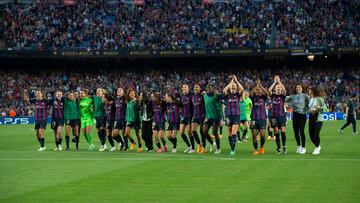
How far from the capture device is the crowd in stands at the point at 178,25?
62469mm

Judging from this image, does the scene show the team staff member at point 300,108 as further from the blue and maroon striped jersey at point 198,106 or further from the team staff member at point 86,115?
the team staff member at point 86,115

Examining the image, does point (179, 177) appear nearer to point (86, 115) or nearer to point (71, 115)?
point (86, 115)

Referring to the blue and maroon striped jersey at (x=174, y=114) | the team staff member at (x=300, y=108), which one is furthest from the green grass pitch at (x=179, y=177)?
the blue and maroon striped jersey at (x=174, y=114)

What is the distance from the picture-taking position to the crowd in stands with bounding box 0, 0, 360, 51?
6247 centimetres

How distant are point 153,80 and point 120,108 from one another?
3779 centimetres

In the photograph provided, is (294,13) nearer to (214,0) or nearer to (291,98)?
(214,0)

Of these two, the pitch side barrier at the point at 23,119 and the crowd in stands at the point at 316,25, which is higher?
the crowd in stands at the point at 316,25

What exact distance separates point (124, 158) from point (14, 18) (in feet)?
147

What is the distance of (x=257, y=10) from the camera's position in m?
64.2

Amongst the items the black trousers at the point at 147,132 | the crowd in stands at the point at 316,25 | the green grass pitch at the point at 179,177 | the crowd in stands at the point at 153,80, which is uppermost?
the crowd in stands at the point at 316,25

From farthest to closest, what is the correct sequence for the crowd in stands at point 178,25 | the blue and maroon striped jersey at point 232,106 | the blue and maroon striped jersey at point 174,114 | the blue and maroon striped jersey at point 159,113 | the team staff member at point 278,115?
the crowd in stands at point 178,25
the blue and maroon striped jersey at point 159,113
the blue and maroon striped jersey at point 174,114
the team staff member at point 278,115
the blue and maroon striped jersey at point 232,106

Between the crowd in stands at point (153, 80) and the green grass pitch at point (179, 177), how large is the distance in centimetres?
3499

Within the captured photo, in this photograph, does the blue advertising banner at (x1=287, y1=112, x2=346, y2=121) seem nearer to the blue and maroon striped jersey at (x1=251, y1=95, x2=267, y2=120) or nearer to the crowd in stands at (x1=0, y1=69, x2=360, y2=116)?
the crowd in stands at (x1=0, y1=69, x2=360, y2=116)

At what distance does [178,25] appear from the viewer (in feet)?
208
